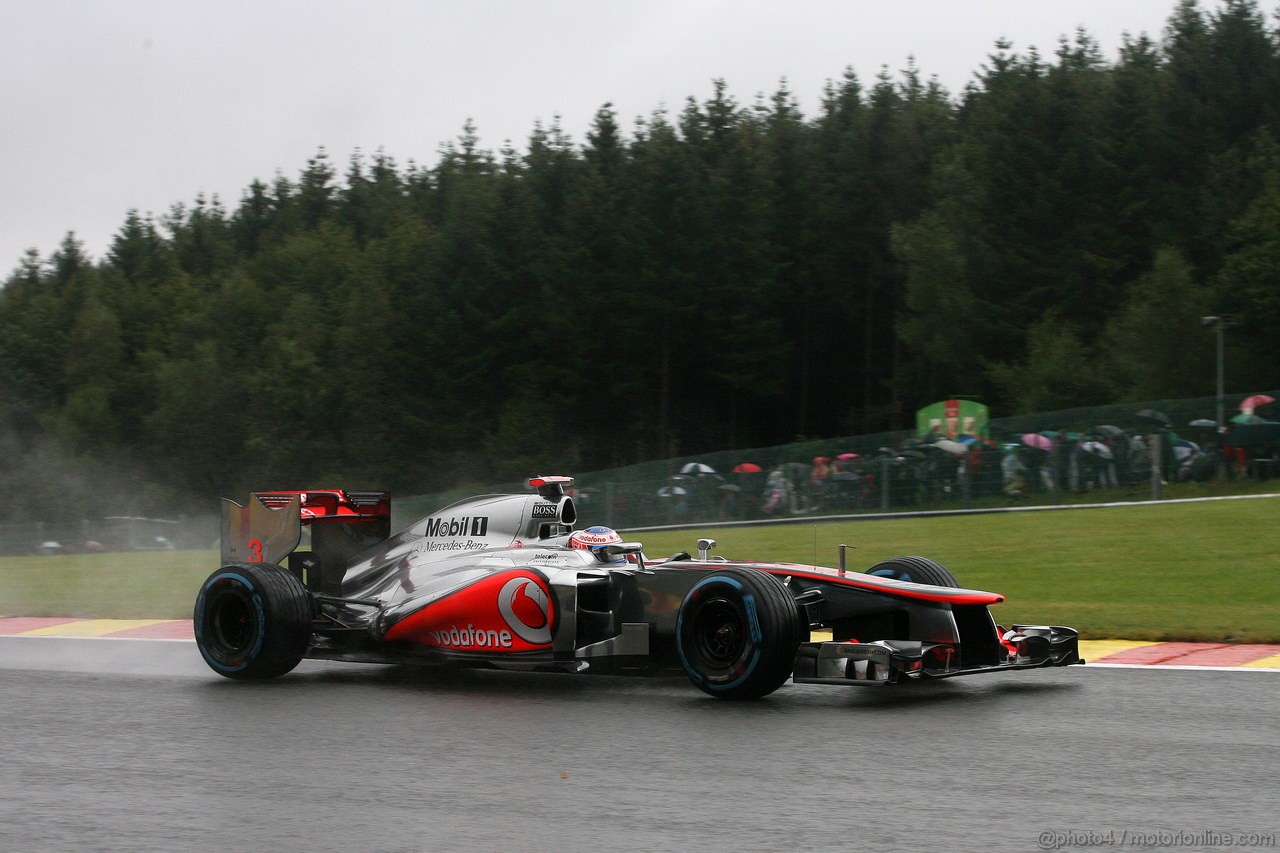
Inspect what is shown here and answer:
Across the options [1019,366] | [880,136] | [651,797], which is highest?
[880,136]

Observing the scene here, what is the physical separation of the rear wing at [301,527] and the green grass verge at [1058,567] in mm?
3749

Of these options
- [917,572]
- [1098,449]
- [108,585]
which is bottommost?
[108,585]

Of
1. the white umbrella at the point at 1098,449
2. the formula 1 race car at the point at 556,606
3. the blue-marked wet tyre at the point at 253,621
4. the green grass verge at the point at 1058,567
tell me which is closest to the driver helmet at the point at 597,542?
the formula 1 race car at the point at 556,606

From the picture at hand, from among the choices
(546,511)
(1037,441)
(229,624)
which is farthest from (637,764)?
(1037,441)

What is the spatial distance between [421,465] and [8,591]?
1720 inches

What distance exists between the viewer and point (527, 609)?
30.6 ft

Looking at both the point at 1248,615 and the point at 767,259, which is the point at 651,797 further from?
the point at 767,259

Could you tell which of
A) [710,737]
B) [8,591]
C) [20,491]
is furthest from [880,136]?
[710,737]

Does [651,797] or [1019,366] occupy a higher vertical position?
[1019,366]

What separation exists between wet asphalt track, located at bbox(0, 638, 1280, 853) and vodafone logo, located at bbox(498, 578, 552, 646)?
1.32 feet

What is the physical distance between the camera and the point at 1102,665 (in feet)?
32.7

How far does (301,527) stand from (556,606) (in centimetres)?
289

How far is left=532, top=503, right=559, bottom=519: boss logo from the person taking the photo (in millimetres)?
10508

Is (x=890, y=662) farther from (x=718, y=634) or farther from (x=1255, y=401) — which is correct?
(x=1255, y=401)
